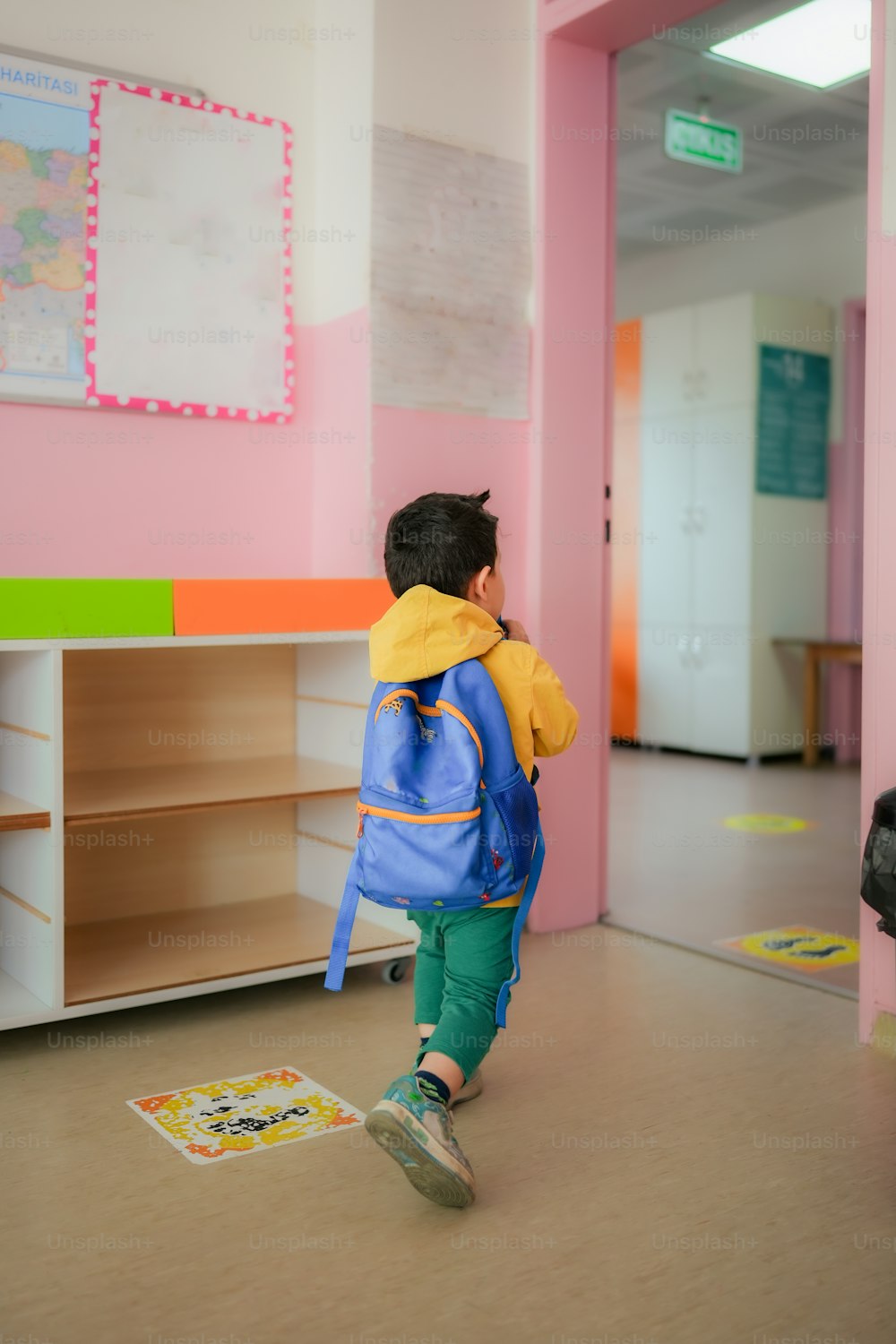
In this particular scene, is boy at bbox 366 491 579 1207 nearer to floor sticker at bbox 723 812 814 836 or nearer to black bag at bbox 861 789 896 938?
black bag at bbox 861 789 896 938

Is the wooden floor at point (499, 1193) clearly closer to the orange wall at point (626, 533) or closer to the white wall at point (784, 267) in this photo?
the orange wall at point (626, 533)

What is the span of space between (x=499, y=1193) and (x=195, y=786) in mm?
1165

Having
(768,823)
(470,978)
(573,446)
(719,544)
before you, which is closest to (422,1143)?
(470,978)

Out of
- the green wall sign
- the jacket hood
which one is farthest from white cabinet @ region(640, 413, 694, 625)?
the jacket hood

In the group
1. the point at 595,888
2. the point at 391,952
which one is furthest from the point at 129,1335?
the point at 595,888

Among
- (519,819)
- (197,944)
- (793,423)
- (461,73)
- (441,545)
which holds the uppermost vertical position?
(461,73)

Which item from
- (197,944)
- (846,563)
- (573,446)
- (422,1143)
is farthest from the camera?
(846,563)

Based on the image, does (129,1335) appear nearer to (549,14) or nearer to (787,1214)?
(787,1214)

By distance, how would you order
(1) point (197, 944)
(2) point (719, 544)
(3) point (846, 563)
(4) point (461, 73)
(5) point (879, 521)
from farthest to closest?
1. (3) point (846, 563)
2. (2) point (719, 544)
3. (4) point (461, 73)
4. (1) point (197, 944)
5. (5) point (879, 521)

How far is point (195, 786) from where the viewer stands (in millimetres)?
2654

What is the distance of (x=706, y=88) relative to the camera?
4.95 m

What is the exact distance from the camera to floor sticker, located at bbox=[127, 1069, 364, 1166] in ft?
6.43

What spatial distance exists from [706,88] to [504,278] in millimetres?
2394

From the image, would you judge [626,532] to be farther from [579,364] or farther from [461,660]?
[461,660]
